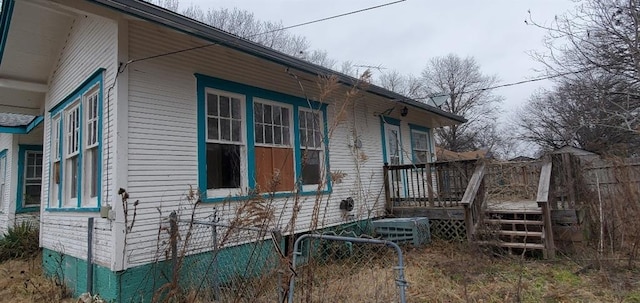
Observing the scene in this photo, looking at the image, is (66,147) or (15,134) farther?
(15,134)

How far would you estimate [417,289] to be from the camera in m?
4.52

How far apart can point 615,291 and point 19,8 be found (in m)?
8.72

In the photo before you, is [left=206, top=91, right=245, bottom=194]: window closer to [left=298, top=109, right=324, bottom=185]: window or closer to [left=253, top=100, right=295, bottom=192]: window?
[left=253, top=100, right=295, bottom=192]: window

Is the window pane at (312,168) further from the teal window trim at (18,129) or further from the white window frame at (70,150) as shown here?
the teal window trim at (18,129)

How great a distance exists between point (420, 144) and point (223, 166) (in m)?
7.66

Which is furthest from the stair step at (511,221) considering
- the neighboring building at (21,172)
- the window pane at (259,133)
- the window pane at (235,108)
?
the neighboring building at (21,172)

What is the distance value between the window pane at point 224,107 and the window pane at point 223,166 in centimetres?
50

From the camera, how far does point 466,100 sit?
40156 millimetres

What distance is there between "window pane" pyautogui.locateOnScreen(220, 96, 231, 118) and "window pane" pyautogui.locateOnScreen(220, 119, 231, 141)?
10cm

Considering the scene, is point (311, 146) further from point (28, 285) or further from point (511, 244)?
point (28, 285)

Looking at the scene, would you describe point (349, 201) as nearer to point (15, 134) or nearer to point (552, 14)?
point (552, 14)

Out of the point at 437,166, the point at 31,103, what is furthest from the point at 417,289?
the point at 31,103

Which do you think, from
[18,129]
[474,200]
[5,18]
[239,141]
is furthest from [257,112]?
[18,129]

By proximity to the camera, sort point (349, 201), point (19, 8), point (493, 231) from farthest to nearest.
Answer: point (349, 201)
point (493, 231)
point (19, 8)
